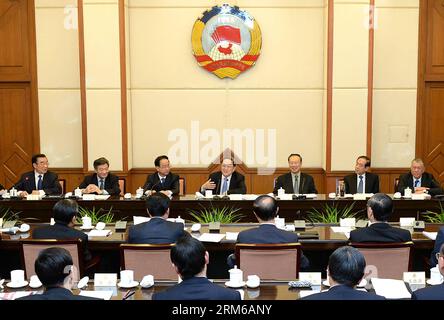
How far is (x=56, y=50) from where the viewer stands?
8.64 meters

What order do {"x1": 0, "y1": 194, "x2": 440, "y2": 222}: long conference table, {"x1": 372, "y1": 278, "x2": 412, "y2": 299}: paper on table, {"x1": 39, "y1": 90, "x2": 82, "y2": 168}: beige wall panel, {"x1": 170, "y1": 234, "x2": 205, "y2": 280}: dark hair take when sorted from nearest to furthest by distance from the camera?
{"x1": 170, "y1": 234, "x2": 205, "y2": 280}: dark hair, {"x1": 372, "y1": 278, "x2": 412, "y2": 299}: paper on table, {"x1": 0, "y1": 194, "x2": 440, "y2": 222}: long conference table, {"x1": 39, "y1": 90, "x2": 82, "y2": 168}: beige wall panel

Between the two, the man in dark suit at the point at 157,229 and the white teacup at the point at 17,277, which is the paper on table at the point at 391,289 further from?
the white teacup at the point at 17,277

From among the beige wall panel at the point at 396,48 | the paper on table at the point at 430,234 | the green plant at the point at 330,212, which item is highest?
the beige wall panel at the point at 396,48

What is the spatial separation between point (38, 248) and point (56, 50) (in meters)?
5.03

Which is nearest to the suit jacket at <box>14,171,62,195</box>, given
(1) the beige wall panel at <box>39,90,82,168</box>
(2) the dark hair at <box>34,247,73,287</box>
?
(1) the beige wall panel at <box>39,90,82,168</box>

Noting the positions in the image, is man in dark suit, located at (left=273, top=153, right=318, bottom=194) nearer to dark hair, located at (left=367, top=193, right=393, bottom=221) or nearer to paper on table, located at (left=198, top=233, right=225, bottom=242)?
paper on table, located at (left=198, top=233, right=225, bottom=242)

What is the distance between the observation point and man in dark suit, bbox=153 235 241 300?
2.85 m

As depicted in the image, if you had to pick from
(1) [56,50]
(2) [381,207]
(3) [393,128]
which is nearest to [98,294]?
(2) [381,207]

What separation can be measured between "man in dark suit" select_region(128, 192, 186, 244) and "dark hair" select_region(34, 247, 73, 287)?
1.51 metres

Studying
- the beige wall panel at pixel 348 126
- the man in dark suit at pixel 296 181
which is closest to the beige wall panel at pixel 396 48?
the beige wall panel at pixel 348 126

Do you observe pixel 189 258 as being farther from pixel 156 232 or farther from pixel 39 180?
pixel 39 180

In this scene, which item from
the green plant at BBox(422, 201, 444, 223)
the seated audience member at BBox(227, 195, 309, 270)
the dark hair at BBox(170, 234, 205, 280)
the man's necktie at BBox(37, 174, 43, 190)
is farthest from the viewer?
the man's necktie at BBox(37, 174, 43, 190)

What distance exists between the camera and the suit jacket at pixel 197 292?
9.33ft

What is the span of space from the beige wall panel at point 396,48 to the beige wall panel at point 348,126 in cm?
55
